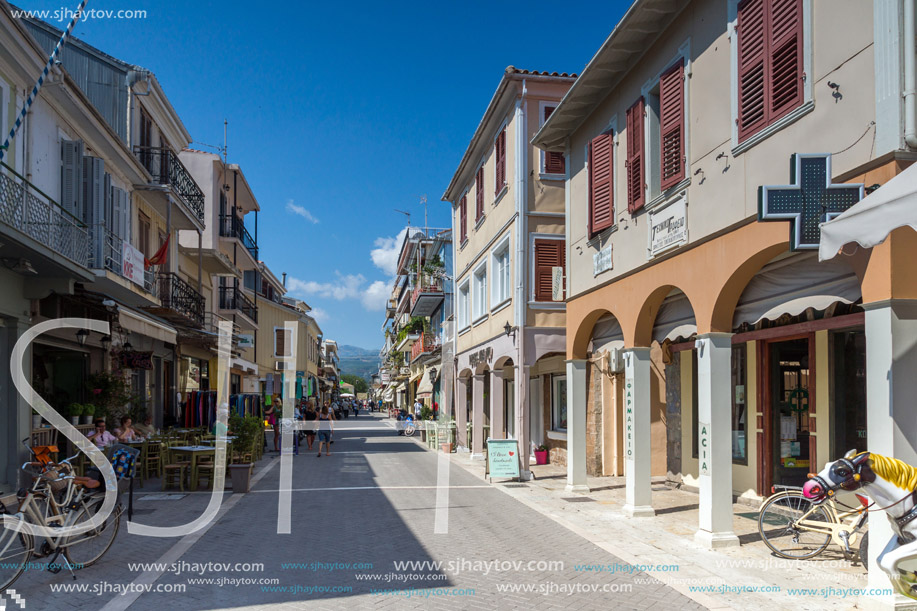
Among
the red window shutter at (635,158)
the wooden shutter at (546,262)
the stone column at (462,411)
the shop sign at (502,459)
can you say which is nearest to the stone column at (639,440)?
the red window shutter at (635,158)

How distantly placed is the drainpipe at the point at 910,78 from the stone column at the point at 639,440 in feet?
19.5

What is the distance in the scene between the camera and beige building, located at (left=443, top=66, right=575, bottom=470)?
57.5 feet

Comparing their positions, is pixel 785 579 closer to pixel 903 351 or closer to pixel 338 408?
pixel 903 351

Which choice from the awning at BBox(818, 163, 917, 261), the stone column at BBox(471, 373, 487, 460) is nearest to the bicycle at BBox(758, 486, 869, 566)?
the awning at BBox(818, 163, 917, 261)

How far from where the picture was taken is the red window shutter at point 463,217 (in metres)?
25.7

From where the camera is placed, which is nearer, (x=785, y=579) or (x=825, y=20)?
(x=825, y=20)

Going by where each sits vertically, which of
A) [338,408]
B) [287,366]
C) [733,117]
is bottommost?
[338,408]

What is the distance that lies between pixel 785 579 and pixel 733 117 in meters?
5.27

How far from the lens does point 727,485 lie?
8938 mm

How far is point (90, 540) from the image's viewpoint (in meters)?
7.85

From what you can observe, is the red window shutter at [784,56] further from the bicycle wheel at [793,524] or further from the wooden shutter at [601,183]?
the wooden shutter at [601,183]

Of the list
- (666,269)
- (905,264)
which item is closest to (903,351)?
(905,264)

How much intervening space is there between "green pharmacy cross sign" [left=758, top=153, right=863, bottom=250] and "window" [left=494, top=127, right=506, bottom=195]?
12.5 meters

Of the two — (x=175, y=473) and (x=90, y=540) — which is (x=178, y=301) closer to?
(x=175, y=473)
